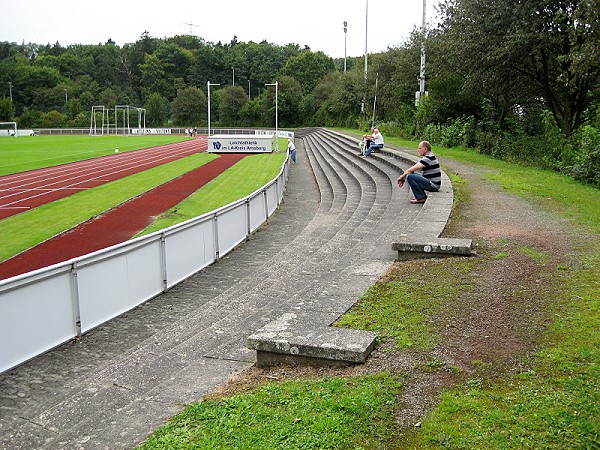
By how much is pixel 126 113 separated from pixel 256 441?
118 m

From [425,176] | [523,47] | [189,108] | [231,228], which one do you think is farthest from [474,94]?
[189,108]

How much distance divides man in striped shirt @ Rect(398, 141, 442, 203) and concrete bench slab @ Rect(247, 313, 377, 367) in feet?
26.0

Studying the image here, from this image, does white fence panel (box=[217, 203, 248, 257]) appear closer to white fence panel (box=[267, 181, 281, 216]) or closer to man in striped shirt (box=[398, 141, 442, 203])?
white fence panel (box=[267, 181, 281, 216])

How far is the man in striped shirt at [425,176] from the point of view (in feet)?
43.8

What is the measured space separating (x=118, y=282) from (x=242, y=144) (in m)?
38.1

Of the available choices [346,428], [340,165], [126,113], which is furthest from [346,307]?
[126,113]

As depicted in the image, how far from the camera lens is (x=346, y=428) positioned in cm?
407

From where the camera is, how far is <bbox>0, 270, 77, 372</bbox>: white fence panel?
622 cm

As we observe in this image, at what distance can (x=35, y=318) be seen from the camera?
6.59 meters

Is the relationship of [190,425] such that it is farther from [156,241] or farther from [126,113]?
[126,113]

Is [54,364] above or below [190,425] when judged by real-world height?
below

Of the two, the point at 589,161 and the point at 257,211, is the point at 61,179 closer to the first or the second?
the point at 257,211

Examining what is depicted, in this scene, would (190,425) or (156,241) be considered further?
(156,241)

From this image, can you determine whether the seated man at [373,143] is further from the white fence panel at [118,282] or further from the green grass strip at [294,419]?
the green grass strip at [294,419]
